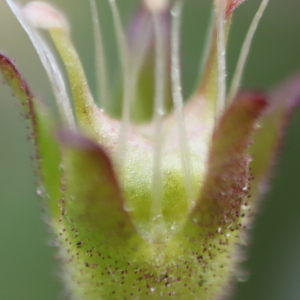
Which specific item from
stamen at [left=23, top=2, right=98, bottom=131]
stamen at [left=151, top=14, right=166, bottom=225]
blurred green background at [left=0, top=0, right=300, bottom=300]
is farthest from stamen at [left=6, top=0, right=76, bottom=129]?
blurred green background at [left=0, top=0, right=300, bottom=300]

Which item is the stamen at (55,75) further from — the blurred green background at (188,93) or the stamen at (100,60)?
the blurred green background at (188,93)

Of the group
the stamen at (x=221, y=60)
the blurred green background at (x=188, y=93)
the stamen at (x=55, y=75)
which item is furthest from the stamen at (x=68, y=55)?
the blurred green background at (x=188, y=93)

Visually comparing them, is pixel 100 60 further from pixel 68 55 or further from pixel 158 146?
pixel 158 146

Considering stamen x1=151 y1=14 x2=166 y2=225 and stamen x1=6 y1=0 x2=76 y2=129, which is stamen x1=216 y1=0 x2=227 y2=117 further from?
stamen x1=6 y1=0 x2=76 y2=129

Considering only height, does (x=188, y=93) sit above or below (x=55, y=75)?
above

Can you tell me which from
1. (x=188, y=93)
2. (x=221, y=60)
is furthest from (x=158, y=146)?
(x=188, y=93)

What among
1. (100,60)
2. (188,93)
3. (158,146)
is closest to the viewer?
(158,146)

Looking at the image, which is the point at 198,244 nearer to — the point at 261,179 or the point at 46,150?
the point at 261,179
